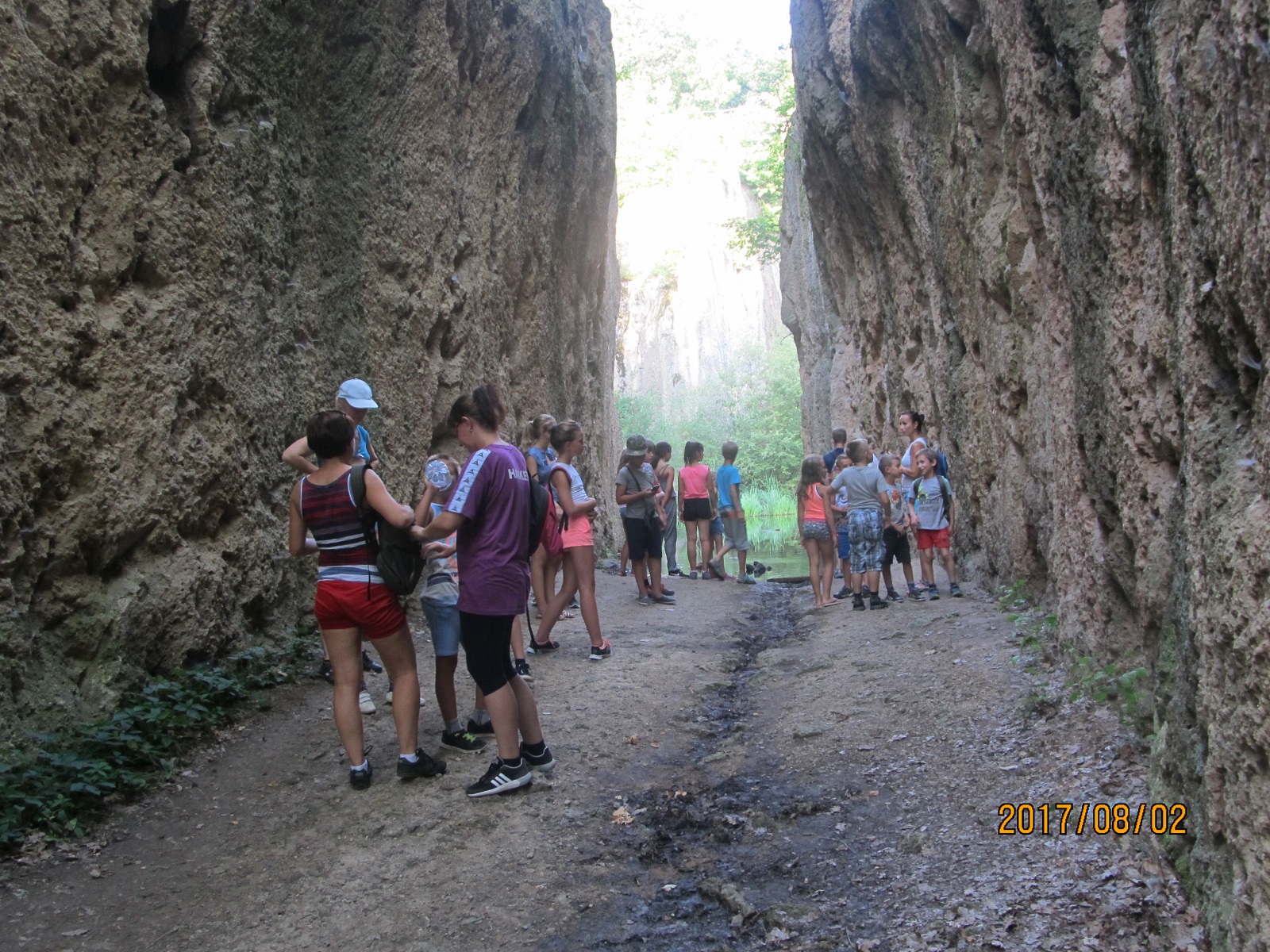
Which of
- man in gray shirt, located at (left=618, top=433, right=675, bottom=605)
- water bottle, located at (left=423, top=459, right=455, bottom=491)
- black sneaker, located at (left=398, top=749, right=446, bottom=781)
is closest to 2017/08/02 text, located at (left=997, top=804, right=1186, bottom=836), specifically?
black sneaker, located at (left=398, top=749, right=446, bottom=781)

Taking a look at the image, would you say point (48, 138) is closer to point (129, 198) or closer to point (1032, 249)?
point (129, 198)

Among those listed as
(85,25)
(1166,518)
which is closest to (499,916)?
(1166,518)

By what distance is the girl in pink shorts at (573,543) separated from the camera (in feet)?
24.5

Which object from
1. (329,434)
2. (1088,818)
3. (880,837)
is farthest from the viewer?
(329,434)

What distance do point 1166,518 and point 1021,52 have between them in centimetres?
403

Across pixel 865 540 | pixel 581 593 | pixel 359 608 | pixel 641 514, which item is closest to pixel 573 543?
pixel 581 593

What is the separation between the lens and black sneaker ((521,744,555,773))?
5367 mm

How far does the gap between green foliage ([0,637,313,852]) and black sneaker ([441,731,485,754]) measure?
136 cm

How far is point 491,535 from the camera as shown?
5.05 m

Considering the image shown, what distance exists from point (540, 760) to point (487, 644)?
780mm

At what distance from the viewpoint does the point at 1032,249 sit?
857 centimetres

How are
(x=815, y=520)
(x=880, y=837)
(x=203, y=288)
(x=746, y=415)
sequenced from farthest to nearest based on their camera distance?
(x=746, y=415), (x=815, y=520), (x=203, y=288), (x=880, y=837)

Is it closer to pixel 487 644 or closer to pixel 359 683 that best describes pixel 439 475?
pixel 487 644

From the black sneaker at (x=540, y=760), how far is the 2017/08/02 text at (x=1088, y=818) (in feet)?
7.04
